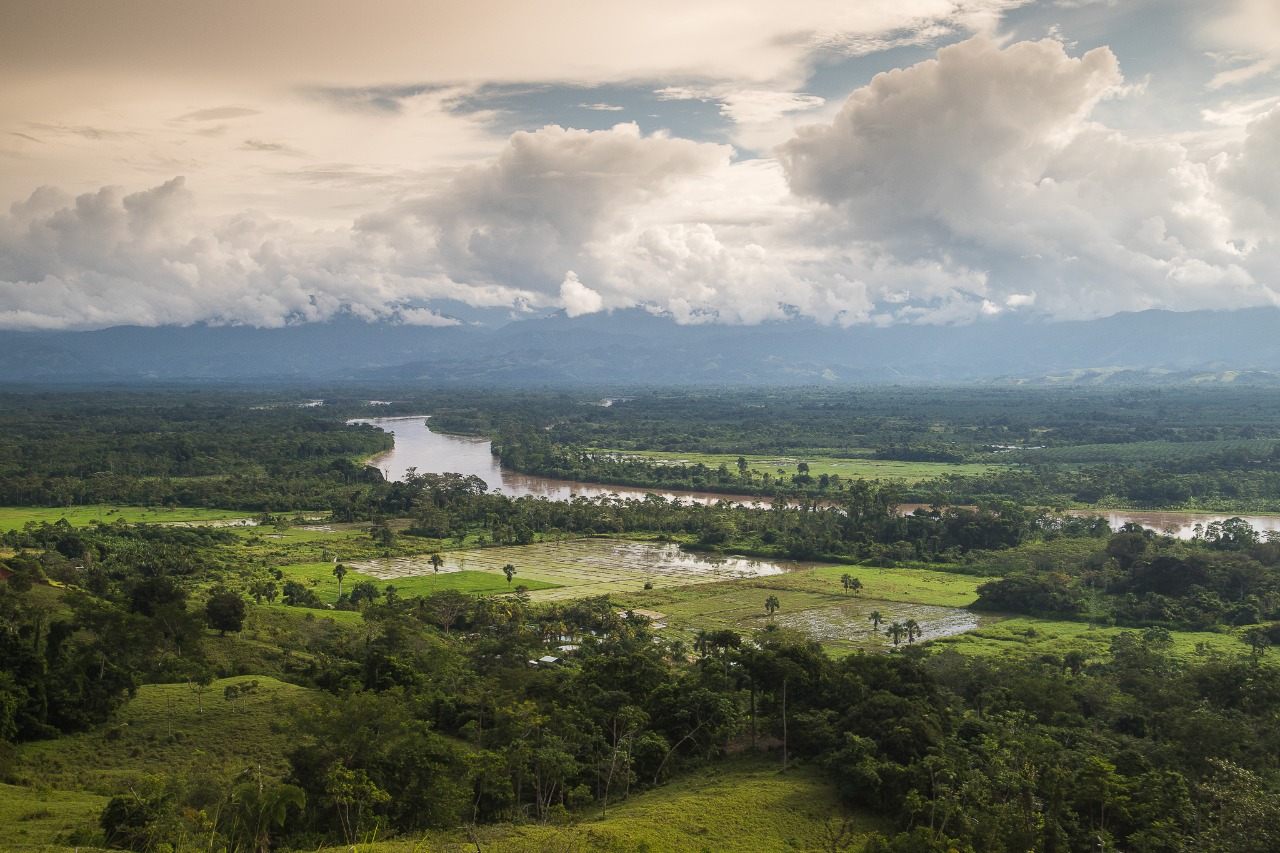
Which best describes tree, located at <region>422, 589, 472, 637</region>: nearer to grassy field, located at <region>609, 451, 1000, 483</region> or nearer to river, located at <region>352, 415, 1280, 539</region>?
river, located at <region>352, 415, 1280, 539</region>

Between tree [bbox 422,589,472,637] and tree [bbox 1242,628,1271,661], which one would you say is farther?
tree [bbox 422,589,472,637]

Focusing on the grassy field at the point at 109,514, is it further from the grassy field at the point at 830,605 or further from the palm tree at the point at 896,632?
the palm tree at the point at 896,632

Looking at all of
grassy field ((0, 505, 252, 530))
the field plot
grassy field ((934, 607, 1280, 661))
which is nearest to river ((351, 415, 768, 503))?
grassy field ((0, 505, 252, 530))

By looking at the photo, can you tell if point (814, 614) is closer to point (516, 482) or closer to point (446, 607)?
point (446, 607)

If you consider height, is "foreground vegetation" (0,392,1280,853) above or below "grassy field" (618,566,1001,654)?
above

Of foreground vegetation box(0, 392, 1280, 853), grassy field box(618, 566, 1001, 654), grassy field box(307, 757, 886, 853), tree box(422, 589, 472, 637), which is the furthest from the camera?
grassy field box(618, 566, 1001, 654)

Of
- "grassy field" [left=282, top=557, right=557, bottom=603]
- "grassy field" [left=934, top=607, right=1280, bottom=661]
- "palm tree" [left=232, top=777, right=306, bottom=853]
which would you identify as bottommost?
"grassy field" [left=934, top=607, right=1280, bottom=661]

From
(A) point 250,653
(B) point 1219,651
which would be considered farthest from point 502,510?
(B) point 1219,651
